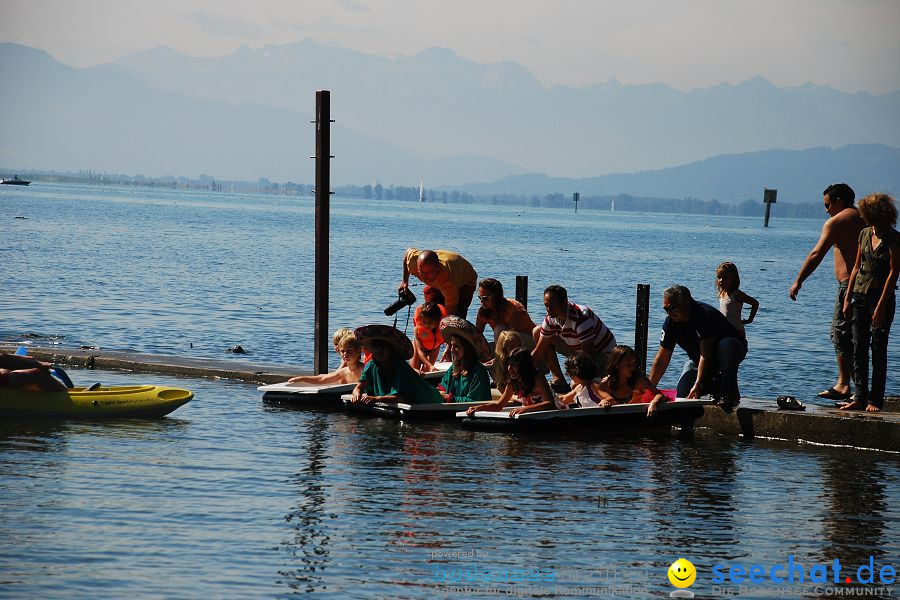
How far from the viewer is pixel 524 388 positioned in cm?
1461

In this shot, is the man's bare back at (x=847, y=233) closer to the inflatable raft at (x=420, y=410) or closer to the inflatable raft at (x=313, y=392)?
the inflatable raft at (x=420, y=410)

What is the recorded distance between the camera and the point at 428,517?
1091cm

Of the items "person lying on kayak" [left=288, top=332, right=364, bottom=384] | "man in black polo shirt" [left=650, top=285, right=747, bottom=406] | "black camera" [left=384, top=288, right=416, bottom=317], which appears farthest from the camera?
Result: "black camera" [left=384, top=288, right=416, bottom=317]

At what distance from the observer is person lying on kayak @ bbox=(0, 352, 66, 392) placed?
14438 millimetres

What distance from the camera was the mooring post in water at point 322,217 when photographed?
17484 mm

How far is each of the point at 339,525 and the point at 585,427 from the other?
475cm

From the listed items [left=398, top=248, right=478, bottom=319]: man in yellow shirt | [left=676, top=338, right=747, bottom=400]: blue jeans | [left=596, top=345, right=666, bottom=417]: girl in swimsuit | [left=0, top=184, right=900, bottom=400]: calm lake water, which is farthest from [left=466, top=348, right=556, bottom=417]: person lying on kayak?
[left=0, top=184, right=900, bottom=400]: calm lake water

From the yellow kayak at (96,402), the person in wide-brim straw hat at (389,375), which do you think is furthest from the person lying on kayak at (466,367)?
the yellow kayak at (96,402)

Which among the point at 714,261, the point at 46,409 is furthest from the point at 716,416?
the point at 714,261

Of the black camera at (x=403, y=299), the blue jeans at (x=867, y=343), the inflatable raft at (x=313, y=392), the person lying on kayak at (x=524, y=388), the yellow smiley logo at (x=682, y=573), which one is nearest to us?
the yellow smiley logo at (x=682, y=573)

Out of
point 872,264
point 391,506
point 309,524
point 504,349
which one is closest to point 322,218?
point 504,349

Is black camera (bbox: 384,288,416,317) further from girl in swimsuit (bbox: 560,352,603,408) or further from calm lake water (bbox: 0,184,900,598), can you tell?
girl in swimsuit (bbox: 560,352,603,408)

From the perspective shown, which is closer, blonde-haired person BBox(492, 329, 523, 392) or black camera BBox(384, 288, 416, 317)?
blonde-haired person BBox(492, 329, 523, 392)

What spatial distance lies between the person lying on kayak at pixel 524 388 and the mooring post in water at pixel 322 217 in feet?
12.4
